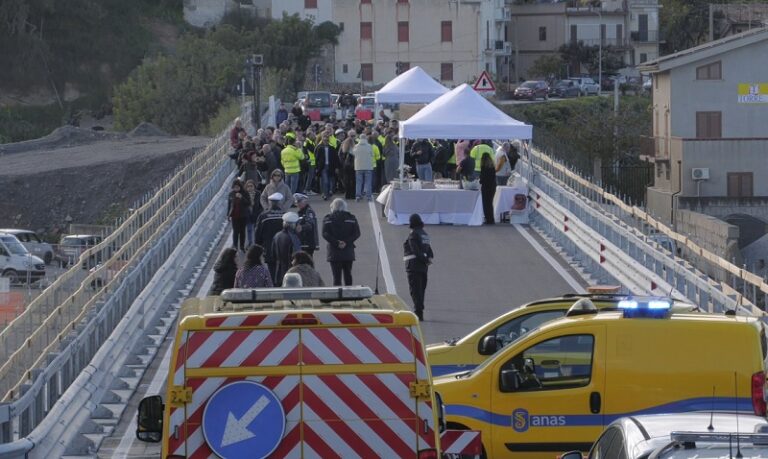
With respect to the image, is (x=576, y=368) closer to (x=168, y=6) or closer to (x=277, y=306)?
(x=277, y=306)

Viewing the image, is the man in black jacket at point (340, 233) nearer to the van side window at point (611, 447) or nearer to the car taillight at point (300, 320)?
the car taillight at point (300, 320)

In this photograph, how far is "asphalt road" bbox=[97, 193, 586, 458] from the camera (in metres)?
19.7

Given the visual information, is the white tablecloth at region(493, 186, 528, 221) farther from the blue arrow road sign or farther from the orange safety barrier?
the blue arrow road sign

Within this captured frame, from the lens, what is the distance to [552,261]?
26531 mm

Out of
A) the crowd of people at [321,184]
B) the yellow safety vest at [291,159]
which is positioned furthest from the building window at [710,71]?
the yellow safety vest at [291,159]

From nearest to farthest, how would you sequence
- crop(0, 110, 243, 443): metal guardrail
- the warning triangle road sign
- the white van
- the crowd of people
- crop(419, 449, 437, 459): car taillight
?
crop(419, 449, 437, 459): car taillight → crop(0, 110, 243, 443): metal guardrail → the crowd of people → the white van → the warning triangle road sign

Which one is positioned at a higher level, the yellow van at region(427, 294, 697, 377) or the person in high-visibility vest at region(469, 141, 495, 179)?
the person in high-visibility vest at region(469, 141, 495, 179)

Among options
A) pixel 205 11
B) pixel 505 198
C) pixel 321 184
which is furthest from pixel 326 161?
pixel 205 11

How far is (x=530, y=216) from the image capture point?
32.5 m

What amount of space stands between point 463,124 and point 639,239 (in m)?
10.9

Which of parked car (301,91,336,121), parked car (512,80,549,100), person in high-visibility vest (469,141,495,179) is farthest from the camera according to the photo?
parked car (512,80,549,100)

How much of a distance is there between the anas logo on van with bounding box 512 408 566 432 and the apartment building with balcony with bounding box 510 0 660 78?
104696mm

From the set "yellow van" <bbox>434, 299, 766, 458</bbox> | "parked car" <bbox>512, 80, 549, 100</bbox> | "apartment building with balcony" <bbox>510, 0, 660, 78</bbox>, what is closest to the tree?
"apartment building with balcony" <bbox>510, 0, 660, 78</bbox>

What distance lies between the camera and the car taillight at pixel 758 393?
→ 1125 cm
